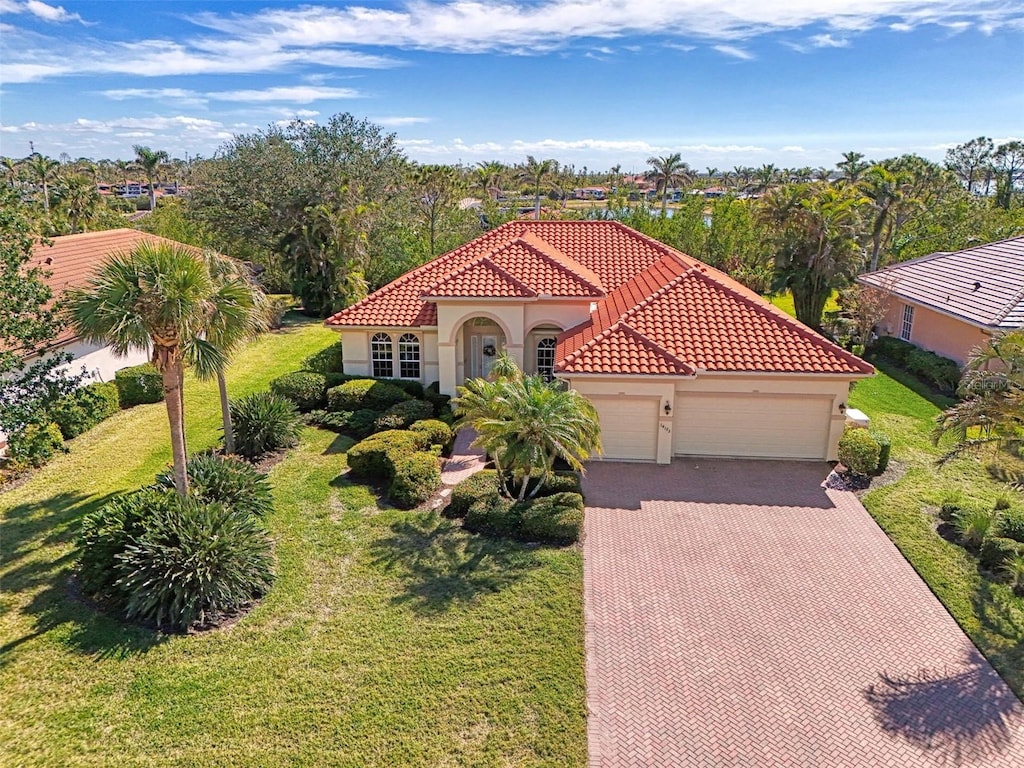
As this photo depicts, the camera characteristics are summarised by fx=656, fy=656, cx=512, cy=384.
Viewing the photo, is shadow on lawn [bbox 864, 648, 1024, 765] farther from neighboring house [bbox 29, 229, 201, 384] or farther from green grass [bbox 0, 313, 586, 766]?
neighboring house [bbox 29, 229, 201, 384]

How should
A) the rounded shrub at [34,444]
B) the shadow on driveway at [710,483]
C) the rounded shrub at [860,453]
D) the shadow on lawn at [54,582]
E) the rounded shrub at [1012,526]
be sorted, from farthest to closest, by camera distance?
1. the rounded shrub at [860,453]
2. the shadow on driveway at [710,483]
3. the rounded shrub at [1012,526]
4. the rounded shrub at [34,444]
5. the shadow on lawn at [54,582]

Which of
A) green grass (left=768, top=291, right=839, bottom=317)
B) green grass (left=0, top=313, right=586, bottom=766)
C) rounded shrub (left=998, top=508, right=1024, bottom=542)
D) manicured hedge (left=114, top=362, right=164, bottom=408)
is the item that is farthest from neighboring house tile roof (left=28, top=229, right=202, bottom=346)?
green grass (left=768, top=291, right=839, bottom=317)

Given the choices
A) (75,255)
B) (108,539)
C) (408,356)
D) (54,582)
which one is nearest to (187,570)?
(108,539)

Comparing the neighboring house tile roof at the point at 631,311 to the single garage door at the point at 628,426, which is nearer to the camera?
the neighboring house tile roof at the point at 631,311

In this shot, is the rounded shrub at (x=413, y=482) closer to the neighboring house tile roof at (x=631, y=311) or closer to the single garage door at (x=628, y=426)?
the neighboring house tile roof at (x=631, y=311)

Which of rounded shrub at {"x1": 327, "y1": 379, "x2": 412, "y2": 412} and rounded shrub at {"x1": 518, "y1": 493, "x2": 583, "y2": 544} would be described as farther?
rounded shrub at {"x1": 327, "y1": 379, "x2": 412, "y2": 412}

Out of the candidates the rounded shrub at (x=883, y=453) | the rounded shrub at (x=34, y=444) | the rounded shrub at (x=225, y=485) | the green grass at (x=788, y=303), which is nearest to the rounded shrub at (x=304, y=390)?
the rounded shrub at (x=34, y=444)

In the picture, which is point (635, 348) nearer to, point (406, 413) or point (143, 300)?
point (406, 413)

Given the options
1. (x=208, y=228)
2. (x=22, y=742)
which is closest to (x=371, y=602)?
(x=22, y=742)
